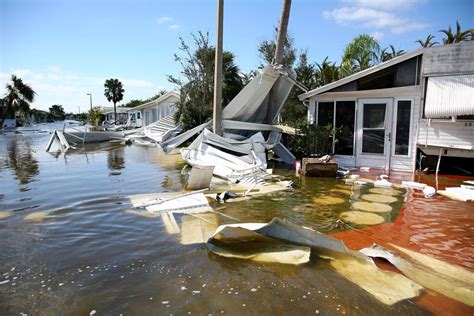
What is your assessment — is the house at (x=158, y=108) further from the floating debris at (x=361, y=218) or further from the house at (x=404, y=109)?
the floating debris at (x=361, y=218)

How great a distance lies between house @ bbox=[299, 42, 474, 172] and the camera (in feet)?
28.8

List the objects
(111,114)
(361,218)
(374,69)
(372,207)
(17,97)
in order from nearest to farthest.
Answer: (361,218), (372,207), (374,69), (17,97), (111,114)

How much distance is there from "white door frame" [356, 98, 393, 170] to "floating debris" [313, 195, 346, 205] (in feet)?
13.3

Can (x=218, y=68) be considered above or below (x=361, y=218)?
above

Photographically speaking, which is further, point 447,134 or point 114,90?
point 114,90

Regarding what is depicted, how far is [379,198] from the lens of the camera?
22.2ft

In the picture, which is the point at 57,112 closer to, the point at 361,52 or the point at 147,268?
the point at 361,52

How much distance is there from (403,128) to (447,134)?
1151 millimetres

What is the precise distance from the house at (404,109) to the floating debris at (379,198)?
3503 millimetres

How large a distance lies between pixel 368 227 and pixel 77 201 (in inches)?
222

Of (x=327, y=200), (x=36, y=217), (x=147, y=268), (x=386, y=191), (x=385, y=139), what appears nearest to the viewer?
(x=147, y=268)

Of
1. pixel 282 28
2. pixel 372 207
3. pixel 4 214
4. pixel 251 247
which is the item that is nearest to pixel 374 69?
pixel 282 28

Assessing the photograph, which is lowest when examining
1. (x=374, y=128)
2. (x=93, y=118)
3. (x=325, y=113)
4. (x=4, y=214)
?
(x=4, y=214)

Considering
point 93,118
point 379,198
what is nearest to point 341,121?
point 379,198
